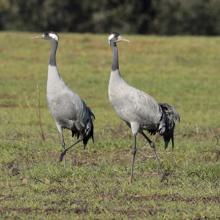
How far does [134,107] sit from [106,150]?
236cm

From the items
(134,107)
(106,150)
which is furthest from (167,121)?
(106,150)

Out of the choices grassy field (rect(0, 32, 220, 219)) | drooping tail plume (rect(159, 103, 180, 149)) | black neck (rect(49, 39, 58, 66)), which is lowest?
grassy field (rect(0, 32, 220, 219))

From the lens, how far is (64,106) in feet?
43.8

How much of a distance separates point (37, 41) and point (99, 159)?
786 inches

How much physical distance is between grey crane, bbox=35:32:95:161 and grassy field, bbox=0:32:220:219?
503 millimetres

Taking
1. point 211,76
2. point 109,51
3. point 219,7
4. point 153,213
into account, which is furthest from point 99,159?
point 219,7

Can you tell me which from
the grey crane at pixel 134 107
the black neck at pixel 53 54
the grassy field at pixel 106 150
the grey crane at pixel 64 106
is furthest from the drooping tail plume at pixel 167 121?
the black neck at pixel 53 54

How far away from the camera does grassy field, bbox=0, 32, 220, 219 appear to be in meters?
9.92

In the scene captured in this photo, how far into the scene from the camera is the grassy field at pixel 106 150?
992 centimetres

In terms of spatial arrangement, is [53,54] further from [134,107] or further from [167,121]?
[167,121]

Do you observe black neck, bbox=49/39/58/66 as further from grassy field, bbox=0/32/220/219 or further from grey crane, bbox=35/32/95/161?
grassy field, bbox=0/32/220/219

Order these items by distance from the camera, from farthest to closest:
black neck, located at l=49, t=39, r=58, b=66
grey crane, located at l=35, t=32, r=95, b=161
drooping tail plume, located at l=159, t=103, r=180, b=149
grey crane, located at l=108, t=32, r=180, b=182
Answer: black neck, located at l=49, t=39, r=58, b=66
grey crane, located at l=35, t=32, r=95, b=161
drooping tail plume, located at l=159, t=103, r=180, b=149
grey crane, located at l=108, t=32, r=180, b=182

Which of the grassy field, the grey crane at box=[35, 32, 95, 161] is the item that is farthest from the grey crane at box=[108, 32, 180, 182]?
the grey crane at box=[35, 32, 95, 161]

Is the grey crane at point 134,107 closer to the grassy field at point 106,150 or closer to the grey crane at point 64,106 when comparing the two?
the grassy field at point 106,150
